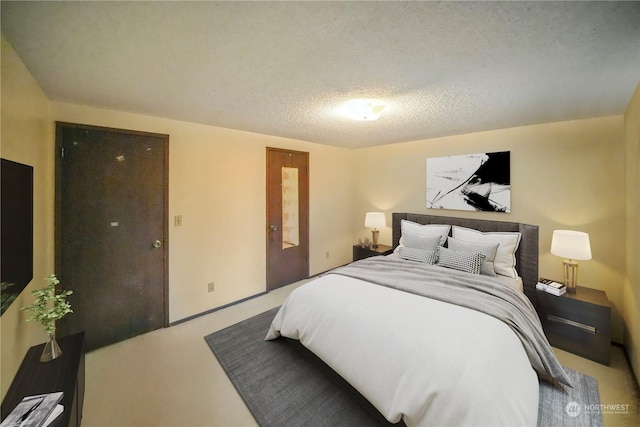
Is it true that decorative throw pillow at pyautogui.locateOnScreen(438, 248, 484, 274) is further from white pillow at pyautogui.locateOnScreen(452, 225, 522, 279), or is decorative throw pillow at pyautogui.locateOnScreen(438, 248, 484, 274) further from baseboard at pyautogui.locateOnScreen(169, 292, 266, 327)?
baseboard at pyautogui.locateOnScreen(169, 292, 266, 327)

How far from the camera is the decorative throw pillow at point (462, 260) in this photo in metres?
2.56

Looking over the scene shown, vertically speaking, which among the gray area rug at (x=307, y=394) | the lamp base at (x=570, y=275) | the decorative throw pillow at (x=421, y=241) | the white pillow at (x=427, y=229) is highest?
the white pillow at (x=427, y=229)

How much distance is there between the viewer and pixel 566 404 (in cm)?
171

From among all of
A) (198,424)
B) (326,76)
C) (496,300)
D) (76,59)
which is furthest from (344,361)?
(76,59)

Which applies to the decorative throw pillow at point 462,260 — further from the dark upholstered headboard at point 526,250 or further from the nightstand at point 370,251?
the nightstand at point 370,251

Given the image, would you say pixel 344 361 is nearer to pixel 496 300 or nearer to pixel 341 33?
pixel 496 300

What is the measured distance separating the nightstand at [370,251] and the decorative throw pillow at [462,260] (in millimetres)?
1123

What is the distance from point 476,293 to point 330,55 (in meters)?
2.05

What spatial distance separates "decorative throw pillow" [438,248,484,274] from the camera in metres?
2.56

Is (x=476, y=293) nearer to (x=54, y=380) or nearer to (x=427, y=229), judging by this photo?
(x=427, y=229)

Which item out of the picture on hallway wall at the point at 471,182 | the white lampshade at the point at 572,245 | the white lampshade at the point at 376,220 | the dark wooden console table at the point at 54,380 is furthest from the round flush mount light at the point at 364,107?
the dark wooden console table at the point at 54,380

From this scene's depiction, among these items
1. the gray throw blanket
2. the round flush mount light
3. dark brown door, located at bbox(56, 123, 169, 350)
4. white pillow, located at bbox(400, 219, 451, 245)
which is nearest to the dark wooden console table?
dark brown door, located at bbox(56, 123, 169, 350)

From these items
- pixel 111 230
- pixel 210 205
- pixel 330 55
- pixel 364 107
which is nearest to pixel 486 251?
pixel 364 107

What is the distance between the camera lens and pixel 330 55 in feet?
4.65
